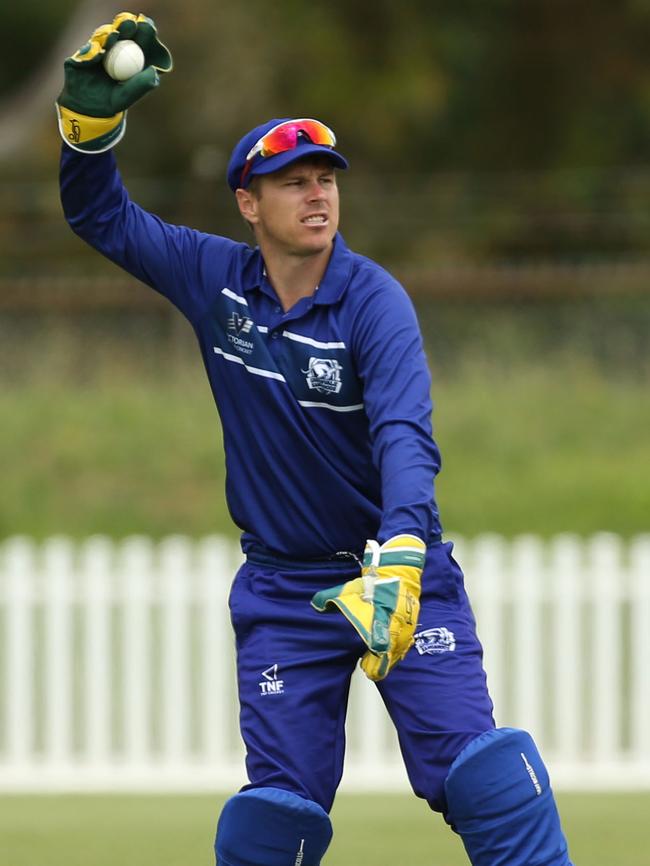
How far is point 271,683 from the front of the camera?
13.6ft

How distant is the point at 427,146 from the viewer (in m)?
21.5

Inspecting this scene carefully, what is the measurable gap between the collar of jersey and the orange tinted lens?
0.82ft

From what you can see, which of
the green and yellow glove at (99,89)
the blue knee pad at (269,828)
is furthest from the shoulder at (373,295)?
the blue knee pad at (269,828)

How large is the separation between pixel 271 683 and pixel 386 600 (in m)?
0.51

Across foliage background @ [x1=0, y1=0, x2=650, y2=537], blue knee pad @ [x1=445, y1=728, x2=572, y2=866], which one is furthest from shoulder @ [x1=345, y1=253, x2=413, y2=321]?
foliage background @ [x1=0, y1=0, x2=650, y2=537]

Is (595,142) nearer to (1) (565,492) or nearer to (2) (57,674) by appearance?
(1) (565,492)

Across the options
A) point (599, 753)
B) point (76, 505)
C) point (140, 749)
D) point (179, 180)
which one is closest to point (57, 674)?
point (140, 749)

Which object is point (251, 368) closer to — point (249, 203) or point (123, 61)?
point (249, 203)

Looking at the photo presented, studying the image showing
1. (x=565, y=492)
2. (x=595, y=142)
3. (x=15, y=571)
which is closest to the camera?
(x=15, y=571)

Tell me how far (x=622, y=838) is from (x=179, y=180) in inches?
540

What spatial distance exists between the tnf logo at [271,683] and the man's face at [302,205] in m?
0.97

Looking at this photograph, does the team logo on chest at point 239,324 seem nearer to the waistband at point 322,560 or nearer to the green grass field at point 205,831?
the waistband at point 322,560

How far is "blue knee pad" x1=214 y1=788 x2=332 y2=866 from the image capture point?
13.2 feet

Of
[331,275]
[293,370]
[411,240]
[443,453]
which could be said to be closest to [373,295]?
[331,275]
